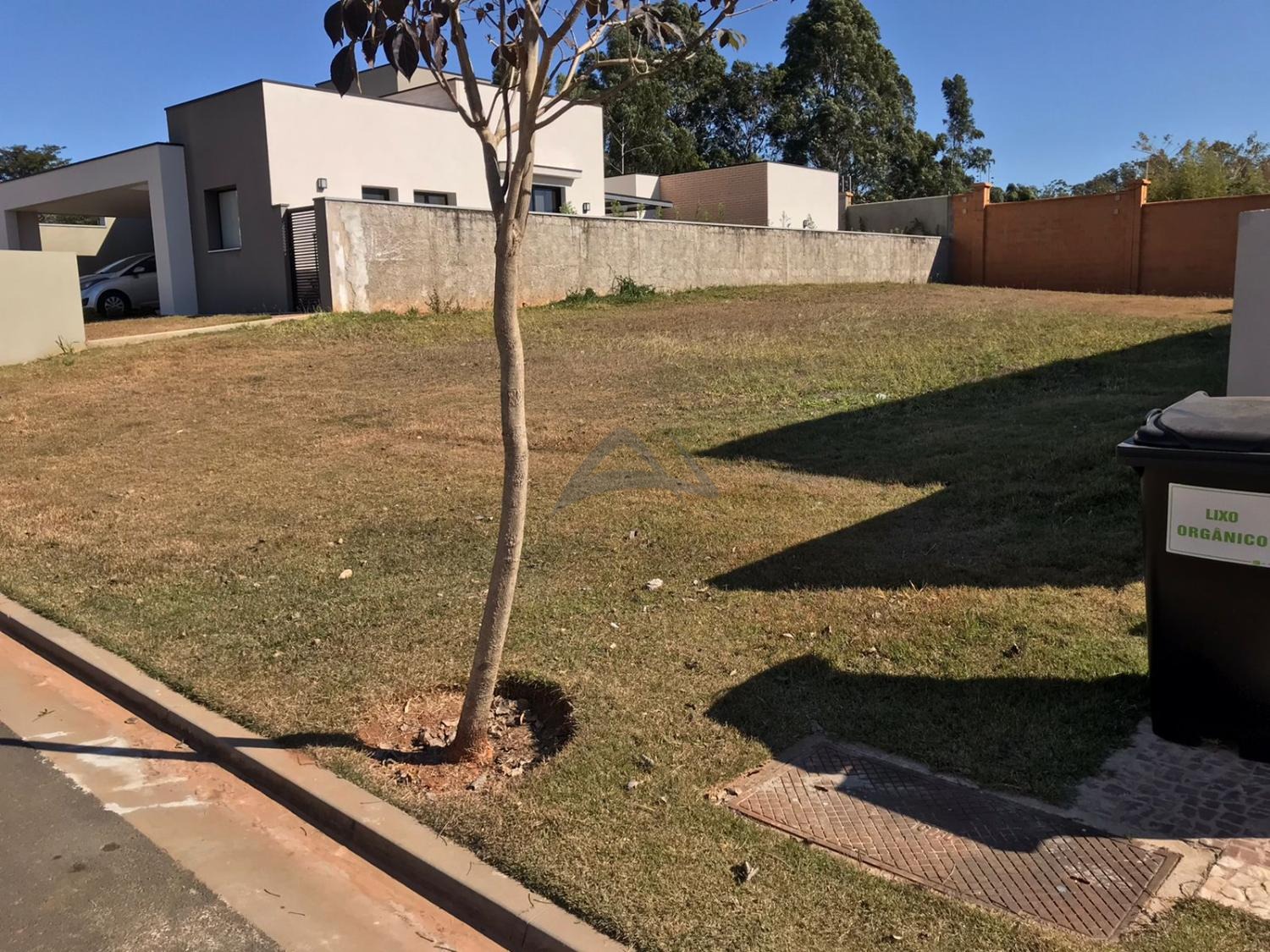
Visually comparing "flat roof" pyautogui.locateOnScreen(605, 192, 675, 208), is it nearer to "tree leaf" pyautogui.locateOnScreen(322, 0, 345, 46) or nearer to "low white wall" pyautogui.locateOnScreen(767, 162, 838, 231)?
"low white wall" pyautogui.locateOnScreen(767, 162, 838, 231)

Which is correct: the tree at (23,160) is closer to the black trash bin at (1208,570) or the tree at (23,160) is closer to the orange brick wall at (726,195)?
the orange brick wall at (726,195)

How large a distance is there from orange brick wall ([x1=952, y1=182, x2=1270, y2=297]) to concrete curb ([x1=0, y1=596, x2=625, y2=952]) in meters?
29.2

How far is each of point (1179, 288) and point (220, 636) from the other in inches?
1215

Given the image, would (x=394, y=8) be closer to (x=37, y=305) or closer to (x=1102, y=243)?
(x=37, y=305)

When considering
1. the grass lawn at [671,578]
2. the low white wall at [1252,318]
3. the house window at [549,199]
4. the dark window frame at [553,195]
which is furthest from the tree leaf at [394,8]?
the house window at [549,199]

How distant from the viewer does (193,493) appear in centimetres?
902

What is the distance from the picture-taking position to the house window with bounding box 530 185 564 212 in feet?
97.9

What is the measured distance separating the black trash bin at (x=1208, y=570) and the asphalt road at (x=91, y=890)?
137 inches

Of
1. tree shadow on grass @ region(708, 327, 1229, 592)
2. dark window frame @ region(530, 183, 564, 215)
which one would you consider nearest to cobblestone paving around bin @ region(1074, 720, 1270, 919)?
tree shadow on grass @ region(708, 327, 1229, 592)

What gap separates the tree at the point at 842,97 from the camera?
53281 millimetres

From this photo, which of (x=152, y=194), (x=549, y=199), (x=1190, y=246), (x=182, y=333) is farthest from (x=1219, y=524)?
(x=1190, y=246)

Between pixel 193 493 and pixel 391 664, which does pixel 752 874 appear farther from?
pixel 193 493

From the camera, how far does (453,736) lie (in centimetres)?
464

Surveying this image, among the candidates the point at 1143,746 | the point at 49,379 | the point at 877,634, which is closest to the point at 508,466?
the point at 877,634
